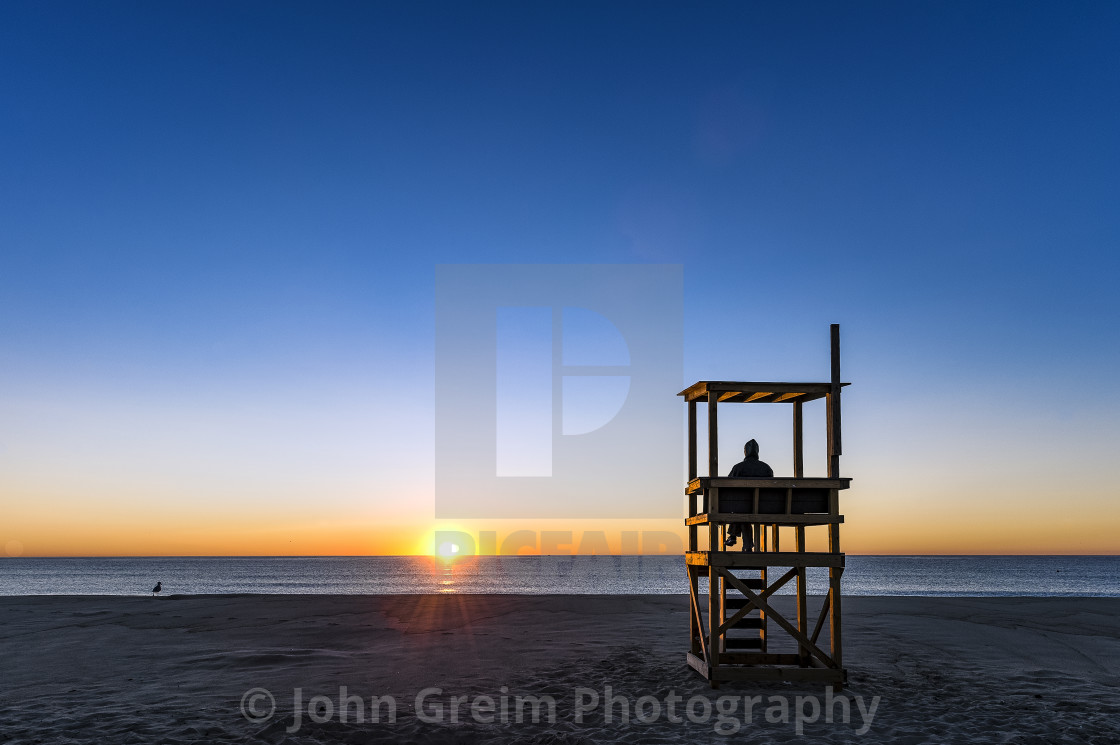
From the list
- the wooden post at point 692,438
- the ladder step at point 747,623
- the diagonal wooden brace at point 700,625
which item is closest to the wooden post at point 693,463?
the wooden post at point 692,438

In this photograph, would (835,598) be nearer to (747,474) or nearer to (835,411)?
(747,474)

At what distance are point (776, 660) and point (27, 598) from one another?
85.8 ft

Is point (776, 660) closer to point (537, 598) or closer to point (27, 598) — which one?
point (537, 598)

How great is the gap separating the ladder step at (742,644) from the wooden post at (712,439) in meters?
2.70

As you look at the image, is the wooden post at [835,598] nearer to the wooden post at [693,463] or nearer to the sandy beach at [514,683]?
the sandy beach at [514,683]

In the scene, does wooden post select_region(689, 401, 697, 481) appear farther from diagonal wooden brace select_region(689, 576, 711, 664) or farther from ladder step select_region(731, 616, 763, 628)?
ladder step select_region(731, 616, 763, 628)

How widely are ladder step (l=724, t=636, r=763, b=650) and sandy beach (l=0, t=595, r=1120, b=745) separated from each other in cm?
73

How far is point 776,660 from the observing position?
1238 centimetres

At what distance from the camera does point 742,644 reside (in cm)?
1185

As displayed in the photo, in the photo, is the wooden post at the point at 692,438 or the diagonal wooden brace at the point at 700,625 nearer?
the diagonal wooden brace at the point at 700,625

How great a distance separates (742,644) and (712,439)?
3.23 metres

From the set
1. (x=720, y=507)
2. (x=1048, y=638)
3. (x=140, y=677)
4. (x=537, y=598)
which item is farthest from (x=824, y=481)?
(x=537, y=598)

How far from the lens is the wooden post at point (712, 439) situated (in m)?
11.1

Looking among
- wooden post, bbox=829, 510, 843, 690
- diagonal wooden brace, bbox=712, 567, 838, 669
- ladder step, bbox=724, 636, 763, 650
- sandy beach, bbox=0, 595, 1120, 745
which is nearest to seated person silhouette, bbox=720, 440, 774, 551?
diagonal wooden brace, bbox=712, 567, 838, 669
